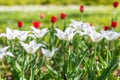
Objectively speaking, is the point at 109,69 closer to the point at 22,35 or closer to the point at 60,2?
the point at 22,35

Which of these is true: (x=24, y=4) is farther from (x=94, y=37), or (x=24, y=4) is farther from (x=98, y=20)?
(x=94, y=37)

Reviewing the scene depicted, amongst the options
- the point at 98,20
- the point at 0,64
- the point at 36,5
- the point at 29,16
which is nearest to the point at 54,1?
the point at 36,5

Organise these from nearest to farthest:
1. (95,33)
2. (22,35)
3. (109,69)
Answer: (109,69)
(95,33)
(22,35)

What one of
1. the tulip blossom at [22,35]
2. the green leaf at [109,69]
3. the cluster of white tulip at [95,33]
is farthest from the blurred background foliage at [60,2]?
the green leaf at [109,69]

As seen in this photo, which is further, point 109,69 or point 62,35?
point 62,35

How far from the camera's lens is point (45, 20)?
11.4 meters

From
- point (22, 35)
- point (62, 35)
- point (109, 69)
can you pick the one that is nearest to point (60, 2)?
point (22, 35)

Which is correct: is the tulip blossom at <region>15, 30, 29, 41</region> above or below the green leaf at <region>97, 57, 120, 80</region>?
above

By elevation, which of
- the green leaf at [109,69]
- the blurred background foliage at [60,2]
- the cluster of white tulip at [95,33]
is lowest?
the blurred background foliage at [60,2]

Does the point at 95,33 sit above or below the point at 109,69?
above

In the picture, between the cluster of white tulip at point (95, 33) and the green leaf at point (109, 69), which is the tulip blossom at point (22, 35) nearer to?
the cluster of white tulip at point (95, 33)

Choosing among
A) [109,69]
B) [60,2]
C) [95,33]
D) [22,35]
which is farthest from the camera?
[60,2]

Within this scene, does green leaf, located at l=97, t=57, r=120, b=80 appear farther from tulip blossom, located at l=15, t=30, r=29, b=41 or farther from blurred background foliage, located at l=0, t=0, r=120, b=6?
blurred background foliage, located at l=0, t=0, r=120, b=6

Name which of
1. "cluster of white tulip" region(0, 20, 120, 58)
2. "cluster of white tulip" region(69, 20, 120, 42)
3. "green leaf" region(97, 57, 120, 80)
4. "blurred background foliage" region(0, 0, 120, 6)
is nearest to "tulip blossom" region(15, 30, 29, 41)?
"cluster of white tulip" region(0, 20, 120, 58)
